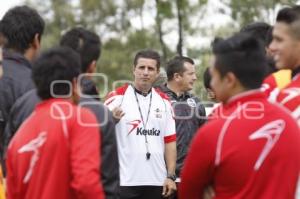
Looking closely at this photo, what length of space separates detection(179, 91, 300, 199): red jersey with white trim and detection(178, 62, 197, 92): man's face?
420 cm

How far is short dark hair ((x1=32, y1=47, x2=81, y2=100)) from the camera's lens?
3998 millimetres

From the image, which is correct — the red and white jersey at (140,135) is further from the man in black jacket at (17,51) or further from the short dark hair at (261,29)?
the man in black jacket at (17,51)

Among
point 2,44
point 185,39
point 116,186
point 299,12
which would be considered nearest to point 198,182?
point 116,186

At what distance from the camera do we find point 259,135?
3.71m

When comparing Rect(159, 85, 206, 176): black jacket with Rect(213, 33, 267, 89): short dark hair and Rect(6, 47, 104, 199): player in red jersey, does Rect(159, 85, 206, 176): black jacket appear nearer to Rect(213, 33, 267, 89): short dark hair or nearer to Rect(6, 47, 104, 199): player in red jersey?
Rect(6, 47, 104, 199): player in red jersey

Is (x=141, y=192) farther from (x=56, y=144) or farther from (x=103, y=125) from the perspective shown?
(x=56, y=144)

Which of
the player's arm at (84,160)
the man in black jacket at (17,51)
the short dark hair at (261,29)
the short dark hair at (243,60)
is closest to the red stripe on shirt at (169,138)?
the short dark hair at (261,29)

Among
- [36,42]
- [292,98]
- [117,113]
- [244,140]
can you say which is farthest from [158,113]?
[244,140]

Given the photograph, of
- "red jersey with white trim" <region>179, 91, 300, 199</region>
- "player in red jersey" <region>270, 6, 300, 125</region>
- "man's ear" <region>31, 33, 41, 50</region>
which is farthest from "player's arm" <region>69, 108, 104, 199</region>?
"player in red jersey" <region>270, 6, 300, 125</region>

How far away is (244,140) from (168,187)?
3.50 m

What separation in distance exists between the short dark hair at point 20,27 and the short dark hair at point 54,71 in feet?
2.81

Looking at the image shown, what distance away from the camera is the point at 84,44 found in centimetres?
459

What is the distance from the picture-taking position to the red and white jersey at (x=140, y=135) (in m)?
6.88

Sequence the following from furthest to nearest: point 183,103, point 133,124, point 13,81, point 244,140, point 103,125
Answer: point 183,103 < point 133,124 < point 13,81 < point 103,125 < point 244,140
